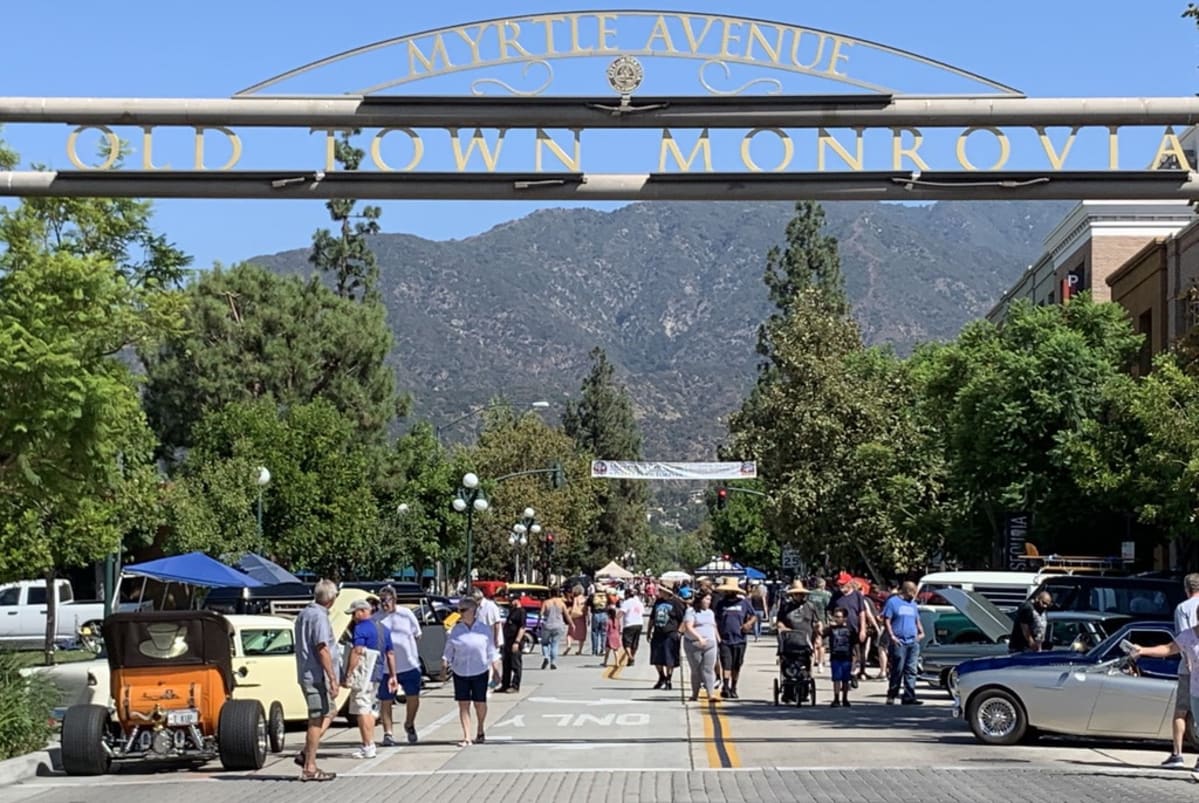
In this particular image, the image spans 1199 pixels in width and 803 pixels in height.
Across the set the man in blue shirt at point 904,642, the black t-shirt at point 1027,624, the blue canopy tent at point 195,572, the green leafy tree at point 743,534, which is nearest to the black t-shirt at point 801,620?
the man in blue shirt at point 904,642

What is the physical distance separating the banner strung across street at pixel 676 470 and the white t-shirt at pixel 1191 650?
64531 millimetres

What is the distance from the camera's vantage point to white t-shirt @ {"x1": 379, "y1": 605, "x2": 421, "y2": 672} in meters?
20.1

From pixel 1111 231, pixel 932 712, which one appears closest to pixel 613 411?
pixel 1111 231

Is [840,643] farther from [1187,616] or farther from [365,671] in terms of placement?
[1187,616]

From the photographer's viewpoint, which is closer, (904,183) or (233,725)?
(233,725)

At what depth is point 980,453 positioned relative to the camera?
46500 millimetres

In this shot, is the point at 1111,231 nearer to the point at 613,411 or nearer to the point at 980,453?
the point at 980,453

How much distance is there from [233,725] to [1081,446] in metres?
27.3

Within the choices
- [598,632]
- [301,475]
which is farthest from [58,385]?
[301,475]

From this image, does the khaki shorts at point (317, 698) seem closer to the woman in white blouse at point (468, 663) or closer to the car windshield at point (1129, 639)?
the woman in white blouse at point (468, 663)

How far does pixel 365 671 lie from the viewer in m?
18.6

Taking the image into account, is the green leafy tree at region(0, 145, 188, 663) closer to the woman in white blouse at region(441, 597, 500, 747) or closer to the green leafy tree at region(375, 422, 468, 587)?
the woman in white blouse at region(441, 597, 500, 747)

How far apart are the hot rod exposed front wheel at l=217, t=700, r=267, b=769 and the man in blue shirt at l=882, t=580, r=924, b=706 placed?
11557 mm

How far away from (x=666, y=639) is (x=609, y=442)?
92931 mm
